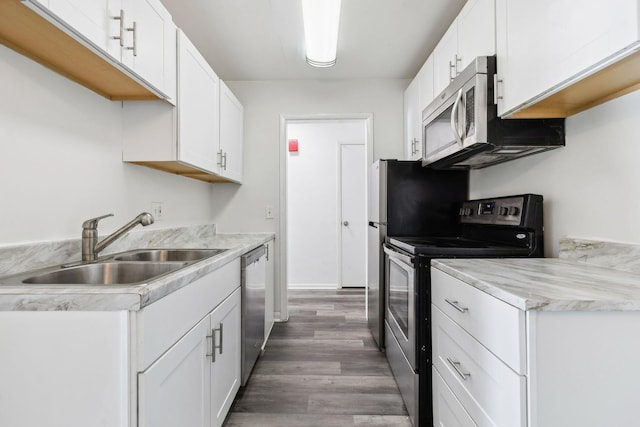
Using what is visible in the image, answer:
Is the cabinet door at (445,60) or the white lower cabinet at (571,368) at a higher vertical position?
the cabinet door at (445,60)

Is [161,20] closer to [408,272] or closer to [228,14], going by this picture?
[228,14]

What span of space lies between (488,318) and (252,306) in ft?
4.66

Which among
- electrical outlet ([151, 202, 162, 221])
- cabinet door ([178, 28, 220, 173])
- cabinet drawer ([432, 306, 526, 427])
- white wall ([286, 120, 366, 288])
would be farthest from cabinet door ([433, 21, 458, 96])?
white wall ([286, 120, 366, 288])

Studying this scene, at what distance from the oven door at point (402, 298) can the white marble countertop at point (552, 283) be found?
0.87 ft

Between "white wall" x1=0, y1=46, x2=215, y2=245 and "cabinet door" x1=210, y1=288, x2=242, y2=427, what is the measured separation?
0.70 metres

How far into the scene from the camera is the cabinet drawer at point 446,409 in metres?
1.12

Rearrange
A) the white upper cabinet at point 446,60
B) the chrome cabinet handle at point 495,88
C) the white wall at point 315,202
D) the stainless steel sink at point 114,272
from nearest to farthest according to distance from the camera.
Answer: the stainless steel sink at point 114,272
the chrome cabinet handle at point 495,88
the white upper cabinet at point 446,60
the white wall at point 315,202

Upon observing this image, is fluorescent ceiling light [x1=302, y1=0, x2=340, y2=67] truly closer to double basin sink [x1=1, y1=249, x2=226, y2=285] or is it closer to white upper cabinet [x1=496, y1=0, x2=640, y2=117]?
white upper cabinet [x1=496, y1=0, x2=640, y2=117]

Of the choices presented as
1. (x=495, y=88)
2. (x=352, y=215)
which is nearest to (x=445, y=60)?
(x=495, y=88)

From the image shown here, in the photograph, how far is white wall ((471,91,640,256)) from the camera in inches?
45.2

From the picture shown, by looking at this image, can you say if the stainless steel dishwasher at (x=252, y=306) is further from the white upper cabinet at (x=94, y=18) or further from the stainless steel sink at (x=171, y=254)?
the white upper cabinet at (x=94, y=18)

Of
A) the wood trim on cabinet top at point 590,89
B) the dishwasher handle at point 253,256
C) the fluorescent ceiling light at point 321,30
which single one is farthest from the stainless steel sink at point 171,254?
the wood trim on cabinet top at point 590,89

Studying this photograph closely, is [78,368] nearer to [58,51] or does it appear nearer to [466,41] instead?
[58,51]

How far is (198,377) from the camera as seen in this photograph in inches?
47.1
